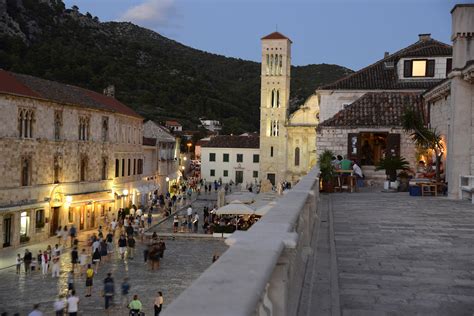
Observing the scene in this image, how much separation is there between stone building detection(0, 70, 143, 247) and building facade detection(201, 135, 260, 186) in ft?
124

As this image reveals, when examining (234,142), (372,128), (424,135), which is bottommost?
(424,135)

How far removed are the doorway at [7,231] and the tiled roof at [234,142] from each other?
55736 mm

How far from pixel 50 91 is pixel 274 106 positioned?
48.1 metres

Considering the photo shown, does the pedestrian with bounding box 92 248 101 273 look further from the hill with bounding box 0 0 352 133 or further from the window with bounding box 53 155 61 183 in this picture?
the hill with bounding box 0 0 352 133

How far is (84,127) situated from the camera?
127ft

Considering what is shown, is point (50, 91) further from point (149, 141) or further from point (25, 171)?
point (149, 141)

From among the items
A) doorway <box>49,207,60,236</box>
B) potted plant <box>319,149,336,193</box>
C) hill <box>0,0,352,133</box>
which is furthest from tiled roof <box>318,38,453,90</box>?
hill <box>0,0,352,133</box>

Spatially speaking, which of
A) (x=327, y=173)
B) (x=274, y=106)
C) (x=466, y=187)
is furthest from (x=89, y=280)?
(x=274, y=106)

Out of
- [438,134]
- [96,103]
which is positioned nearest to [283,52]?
[96,103]

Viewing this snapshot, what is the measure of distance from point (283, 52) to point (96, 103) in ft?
145

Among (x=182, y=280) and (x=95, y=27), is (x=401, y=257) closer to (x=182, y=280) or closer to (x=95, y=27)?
(x=182, y=280)

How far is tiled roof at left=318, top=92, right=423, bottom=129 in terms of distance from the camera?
2450 centimetres

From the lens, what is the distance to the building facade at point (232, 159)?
84062 mm

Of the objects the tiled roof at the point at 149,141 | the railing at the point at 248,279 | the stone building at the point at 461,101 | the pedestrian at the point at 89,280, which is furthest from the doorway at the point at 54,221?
the railing at the point at 248,279
